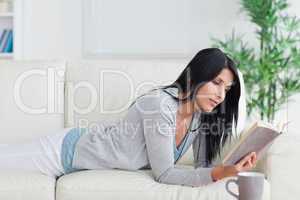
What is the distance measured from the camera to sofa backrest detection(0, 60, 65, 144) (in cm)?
265

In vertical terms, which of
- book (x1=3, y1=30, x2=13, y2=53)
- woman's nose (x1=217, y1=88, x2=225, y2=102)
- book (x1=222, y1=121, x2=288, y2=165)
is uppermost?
book (x1=3, y1=30, x2=13, y2=53)

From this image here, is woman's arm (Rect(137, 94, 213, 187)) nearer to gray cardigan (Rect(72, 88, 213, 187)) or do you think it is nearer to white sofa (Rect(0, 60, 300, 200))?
gray cardigan (Rect(72, 88, 213, 187))

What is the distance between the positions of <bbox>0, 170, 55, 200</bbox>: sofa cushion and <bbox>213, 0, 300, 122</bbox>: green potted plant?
192 cm

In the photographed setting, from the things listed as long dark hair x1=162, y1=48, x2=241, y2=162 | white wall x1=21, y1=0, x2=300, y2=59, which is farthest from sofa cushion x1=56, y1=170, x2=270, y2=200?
white wall x1=21, y1=0, x2=300, y2=59

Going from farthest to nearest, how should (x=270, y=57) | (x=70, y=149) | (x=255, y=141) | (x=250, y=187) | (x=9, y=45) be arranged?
(x=9, y=45)
(x=270, y=57)
(x=70, y=149)
(x=255, y=141)
(x=250, y=187)

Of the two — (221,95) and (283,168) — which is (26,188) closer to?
(221,95)

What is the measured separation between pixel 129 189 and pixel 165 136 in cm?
24

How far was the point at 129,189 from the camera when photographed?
6.89 ft

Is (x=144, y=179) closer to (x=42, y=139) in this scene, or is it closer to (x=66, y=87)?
(x=42, y=139)

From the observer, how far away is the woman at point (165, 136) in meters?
2.12

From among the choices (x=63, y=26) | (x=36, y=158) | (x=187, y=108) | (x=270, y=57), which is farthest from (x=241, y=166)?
(x=63, y=26)

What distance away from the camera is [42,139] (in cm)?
244

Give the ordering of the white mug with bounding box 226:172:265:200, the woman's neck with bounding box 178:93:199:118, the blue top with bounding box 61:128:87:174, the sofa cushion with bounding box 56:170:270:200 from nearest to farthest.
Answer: the white mug with bounding box 226:172:265:200 → the sofa cushion with bounding box 56:170:270:200 → the woman's neck with bounding box 178:93:199:118 → the blue top with bounding box 61:128:87:174

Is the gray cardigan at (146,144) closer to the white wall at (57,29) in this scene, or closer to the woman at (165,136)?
the woman at (165,136)
